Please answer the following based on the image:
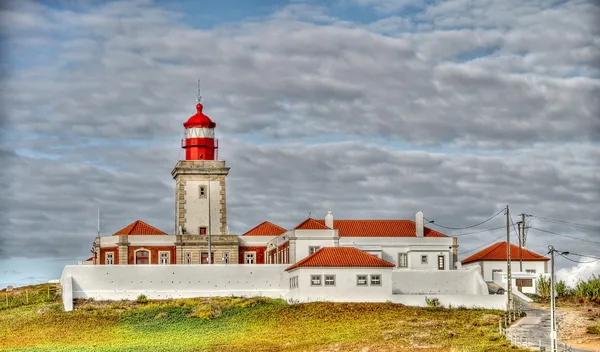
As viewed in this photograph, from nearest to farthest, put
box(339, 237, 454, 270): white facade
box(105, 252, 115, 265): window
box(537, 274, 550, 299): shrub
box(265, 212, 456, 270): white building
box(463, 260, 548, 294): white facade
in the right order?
box(537, 274, 550, 299): shrub < box(265, 212, 456, 270): white building < box(105, 252, 115, 265): window < box(339, 237, 454, 270): white facade < box(463, 260, 548, 294): white facade

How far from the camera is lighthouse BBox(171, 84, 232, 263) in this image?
278 ft

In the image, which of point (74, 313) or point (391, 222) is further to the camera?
point (391, 222)

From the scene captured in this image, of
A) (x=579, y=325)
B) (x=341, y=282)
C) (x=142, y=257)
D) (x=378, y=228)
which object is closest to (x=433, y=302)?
(x=341, y=282)

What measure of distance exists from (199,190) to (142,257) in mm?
6586

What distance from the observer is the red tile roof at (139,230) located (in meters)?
82.8

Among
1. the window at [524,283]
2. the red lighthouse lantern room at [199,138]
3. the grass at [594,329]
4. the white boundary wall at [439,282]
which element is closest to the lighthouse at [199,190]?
the red lighthouse lantern room at [199,138]

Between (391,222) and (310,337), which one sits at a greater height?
(391,222)

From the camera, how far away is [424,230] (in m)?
85.1

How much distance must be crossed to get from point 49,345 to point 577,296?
34.3 metres

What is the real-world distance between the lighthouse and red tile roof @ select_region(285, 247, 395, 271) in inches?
451

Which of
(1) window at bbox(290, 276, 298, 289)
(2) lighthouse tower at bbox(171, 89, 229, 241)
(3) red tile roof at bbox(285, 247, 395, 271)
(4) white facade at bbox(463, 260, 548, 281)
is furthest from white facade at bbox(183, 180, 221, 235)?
(4) white facade at bbox(463, 260, 548, 281)

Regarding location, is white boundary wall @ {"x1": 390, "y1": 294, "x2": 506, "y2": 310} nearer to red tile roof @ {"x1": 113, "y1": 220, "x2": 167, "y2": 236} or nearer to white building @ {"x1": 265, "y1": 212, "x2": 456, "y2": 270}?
white building @ {"x1": 265, "y1": 212, "x2": 456, "y2": 270}

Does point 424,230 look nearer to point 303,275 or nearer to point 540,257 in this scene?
point 540,257

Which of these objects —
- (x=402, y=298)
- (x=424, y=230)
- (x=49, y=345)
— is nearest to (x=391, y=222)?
(x=424, y=230)
